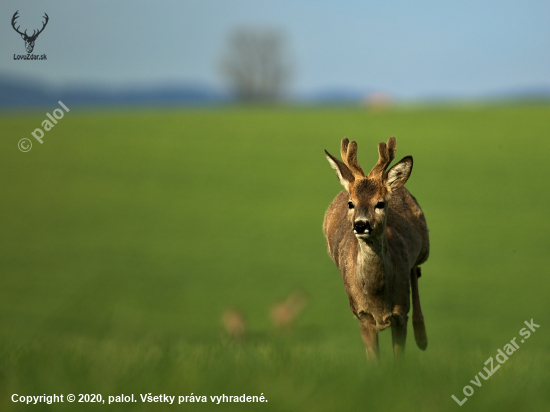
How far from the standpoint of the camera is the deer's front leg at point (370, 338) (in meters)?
5.51

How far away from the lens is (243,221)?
39.9 m

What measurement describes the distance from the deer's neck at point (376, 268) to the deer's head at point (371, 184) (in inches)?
4.2

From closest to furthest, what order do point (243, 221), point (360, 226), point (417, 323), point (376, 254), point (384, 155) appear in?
point (360, 226) < point (384, 155) < point (376, 254) < point (417, 323) < point (243, 221)

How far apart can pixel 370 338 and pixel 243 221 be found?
3444 centimetres

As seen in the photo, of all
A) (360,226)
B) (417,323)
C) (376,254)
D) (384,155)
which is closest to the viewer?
(360,226)

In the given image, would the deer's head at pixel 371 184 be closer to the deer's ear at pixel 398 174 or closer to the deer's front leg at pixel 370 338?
the deer's ear at pixel 398 174

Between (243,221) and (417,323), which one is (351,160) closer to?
(417,323)

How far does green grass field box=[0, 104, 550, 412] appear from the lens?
1115 inches

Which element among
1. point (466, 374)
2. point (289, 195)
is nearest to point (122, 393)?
point (466, 374)

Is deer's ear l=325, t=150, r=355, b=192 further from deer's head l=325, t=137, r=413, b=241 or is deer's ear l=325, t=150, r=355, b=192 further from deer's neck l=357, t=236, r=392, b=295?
deer's neck l=357, t=236, r=392, b=295

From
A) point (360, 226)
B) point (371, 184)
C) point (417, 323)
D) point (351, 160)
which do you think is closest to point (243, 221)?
point (417, 323)

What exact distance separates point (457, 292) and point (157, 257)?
15206mm

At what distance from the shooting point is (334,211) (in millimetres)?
6848

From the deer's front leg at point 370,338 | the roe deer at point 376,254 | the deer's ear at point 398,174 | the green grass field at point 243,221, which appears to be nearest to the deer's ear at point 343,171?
the roe deer at point 376,254
